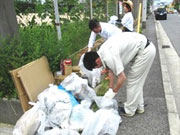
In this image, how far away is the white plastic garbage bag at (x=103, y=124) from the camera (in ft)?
Answer: 7.72

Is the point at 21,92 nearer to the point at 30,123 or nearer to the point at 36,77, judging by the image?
the point at 36,77

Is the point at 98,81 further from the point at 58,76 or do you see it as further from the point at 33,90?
the point at 33,90

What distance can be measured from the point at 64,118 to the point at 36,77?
33.1 inches

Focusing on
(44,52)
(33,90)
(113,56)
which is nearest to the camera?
(113,56)

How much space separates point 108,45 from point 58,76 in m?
1.28

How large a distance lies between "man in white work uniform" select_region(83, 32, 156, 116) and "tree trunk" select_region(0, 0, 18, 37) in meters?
1.73

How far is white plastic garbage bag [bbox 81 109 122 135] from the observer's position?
235 cm

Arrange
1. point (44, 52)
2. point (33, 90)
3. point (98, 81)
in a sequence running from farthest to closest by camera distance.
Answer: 1. point (98, 81)
2. point (44, 52)
3. point (33, 90)

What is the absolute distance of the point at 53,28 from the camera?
15.1ft

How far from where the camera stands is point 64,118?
2.55 m

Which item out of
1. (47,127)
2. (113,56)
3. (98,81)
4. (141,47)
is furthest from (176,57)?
(47,127)

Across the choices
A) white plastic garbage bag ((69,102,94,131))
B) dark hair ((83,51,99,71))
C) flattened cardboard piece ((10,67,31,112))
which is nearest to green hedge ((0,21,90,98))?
flattened cardboard piece ((10,67,31,112))

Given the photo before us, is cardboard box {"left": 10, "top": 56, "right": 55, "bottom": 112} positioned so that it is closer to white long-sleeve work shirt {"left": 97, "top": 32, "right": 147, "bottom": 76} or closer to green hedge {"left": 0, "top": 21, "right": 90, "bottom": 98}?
green hedge {"left": 0, "top": 21, "right": 90, "bottom": 98}

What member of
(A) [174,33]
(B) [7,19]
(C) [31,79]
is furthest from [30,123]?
(A) [174,33]
